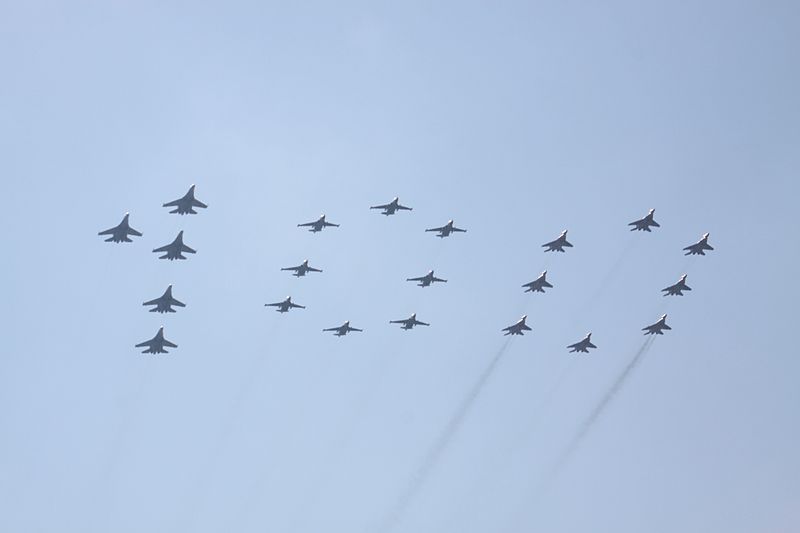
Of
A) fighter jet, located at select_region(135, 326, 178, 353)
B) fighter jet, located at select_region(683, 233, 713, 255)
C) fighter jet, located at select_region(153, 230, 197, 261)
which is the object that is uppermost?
fighter jet, located at select_region(683, 233, 713, 255)

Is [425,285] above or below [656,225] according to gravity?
below

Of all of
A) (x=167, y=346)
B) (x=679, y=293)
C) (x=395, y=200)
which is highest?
(x=679, y=293)

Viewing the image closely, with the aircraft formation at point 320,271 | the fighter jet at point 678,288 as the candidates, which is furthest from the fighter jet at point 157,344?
the fighter jet at point 678,288

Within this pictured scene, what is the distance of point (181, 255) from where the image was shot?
131250 mm

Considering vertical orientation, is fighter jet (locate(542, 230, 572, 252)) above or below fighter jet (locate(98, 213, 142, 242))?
above

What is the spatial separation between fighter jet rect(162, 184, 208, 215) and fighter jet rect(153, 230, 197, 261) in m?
2.71

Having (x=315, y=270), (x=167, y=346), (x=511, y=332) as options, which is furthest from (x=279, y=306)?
(x=511, y=332)

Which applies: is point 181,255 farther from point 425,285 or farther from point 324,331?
point 425,285

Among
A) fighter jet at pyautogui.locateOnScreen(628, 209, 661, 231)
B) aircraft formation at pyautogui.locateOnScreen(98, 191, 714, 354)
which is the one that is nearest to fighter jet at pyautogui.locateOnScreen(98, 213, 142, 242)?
aircraft formation at pyautogui.locateOnScreen(98, 191, 714, 354)

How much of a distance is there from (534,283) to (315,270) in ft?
91.8

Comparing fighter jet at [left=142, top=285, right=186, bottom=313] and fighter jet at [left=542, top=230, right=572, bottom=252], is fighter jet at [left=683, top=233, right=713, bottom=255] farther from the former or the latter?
fighter jet at [left=142, top=285, right=186, bottom=313]

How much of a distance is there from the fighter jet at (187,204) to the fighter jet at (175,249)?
271cm

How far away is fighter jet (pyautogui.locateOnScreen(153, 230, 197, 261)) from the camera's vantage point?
13012 cm

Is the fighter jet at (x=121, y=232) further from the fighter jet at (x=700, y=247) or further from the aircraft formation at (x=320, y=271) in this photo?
the fighter jet at (x=700, y=247)
